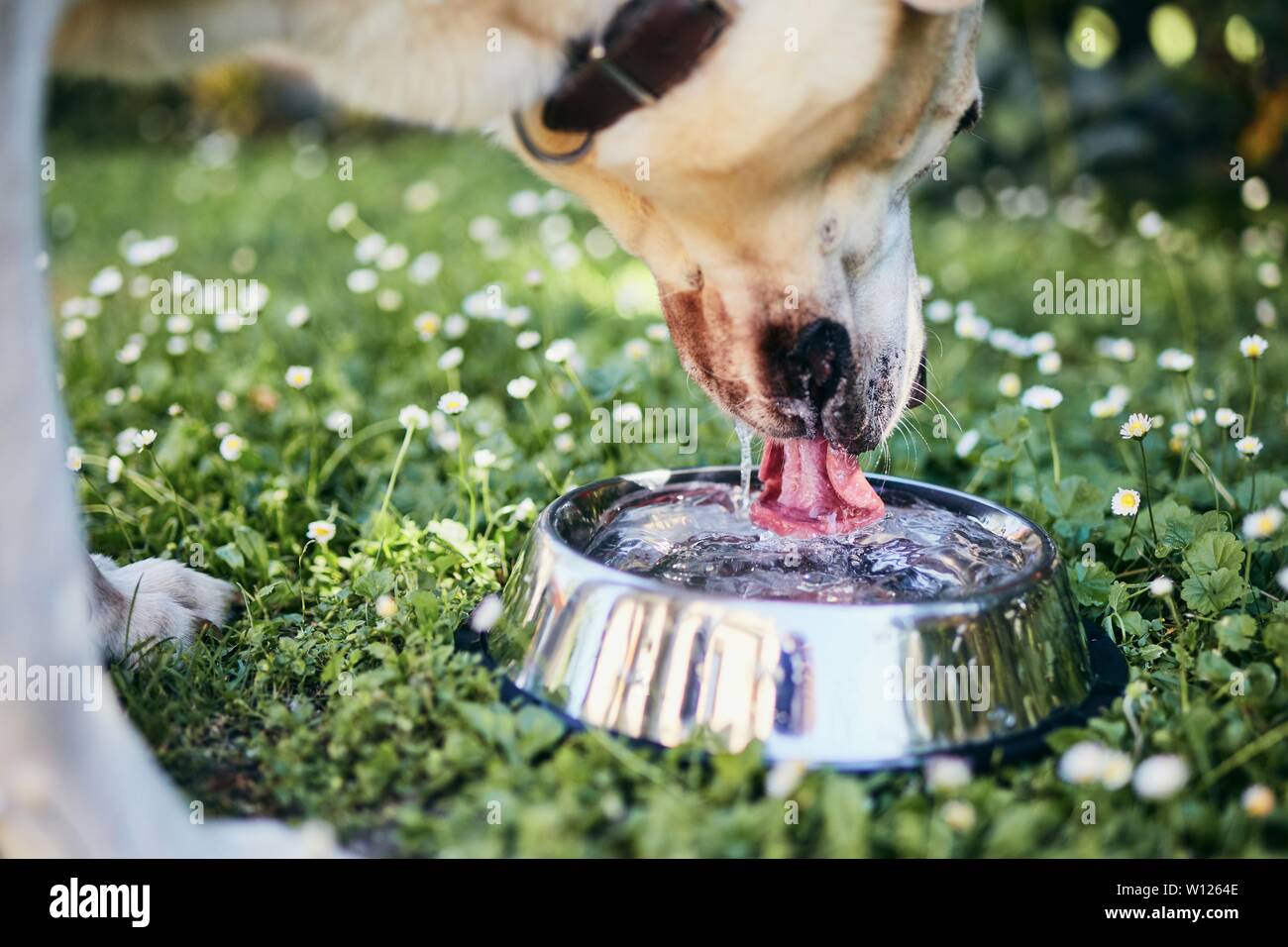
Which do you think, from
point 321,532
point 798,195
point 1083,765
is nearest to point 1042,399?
point 798,195

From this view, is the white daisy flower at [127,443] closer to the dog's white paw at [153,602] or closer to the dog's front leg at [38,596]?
the dog's white paw at [153,602]

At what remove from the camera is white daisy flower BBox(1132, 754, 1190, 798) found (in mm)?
1480

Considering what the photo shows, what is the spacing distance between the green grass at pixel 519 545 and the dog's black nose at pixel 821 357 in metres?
0.53

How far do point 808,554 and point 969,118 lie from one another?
0.78 m

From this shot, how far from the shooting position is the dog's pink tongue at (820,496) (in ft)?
6.93

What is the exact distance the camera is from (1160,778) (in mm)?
1485

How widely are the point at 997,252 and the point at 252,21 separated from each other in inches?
135

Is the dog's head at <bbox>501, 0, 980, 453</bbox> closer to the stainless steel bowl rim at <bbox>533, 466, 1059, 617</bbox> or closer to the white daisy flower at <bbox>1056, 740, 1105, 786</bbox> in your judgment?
the stainless steel bowl rim at <bbox>533, 466, 1059, 617</bbox>

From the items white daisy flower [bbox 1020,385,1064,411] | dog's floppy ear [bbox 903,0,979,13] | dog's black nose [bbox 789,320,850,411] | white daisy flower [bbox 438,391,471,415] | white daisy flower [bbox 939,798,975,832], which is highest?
dog's floppy ear [bbox 903,0,979,13]

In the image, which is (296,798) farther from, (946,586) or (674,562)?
(946,586)

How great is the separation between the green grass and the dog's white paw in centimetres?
6

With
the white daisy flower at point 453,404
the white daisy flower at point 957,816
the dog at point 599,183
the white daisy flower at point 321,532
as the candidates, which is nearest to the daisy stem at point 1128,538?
the dog at point 599,183

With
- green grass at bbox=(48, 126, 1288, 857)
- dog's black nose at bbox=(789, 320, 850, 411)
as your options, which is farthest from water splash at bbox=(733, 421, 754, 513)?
green grass at bbox=(48, 126, 1288, 857)
